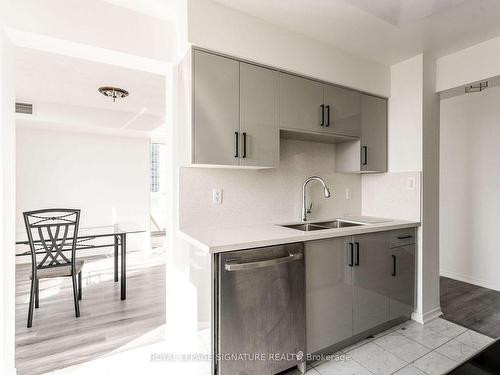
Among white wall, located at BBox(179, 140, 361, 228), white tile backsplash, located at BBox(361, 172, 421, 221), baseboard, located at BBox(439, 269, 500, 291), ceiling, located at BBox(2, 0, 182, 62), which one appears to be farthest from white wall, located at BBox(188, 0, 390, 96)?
baseboard, located at BBox(439, 269, 500, 291)

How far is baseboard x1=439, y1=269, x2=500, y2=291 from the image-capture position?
10.3 ft

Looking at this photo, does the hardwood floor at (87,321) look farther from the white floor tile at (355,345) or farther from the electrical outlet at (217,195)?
the white floor tile at (355,345)

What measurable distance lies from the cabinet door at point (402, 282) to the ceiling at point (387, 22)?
173 centimetres

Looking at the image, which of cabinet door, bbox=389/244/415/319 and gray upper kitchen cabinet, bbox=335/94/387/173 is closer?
cabinet door, bbox=389/244/415/319

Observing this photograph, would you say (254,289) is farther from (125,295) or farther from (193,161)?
(125,295)

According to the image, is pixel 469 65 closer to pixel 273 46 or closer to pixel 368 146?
pixel 368 146

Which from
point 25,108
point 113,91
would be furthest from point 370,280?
point 25,108

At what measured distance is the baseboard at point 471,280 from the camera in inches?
124

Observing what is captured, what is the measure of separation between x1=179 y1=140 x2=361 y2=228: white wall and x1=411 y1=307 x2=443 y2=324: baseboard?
1049 mm

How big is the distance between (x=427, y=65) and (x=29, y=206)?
19.2 ft

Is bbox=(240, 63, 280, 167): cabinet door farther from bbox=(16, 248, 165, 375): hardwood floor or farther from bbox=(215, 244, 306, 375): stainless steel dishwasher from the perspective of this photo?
bbox=(16, 248, 165, 375): hardwood floor

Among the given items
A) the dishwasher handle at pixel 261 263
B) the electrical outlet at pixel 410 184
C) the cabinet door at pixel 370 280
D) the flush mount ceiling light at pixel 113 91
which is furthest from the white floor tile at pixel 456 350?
the flush mount ceiling light at pixel 113 91

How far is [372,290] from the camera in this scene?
2143 millimetres

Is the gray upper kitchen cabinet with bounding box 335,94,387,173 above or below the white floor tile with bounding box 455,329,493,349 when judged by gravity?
above
